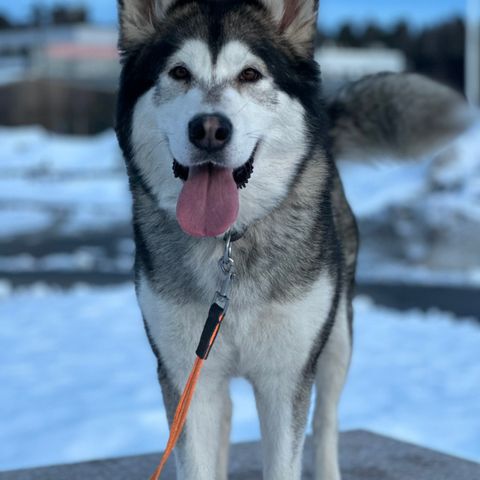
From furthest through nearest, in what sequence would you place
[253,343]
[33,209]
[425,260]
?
1. [33,209]
2. [425,260]
3. [253,343]

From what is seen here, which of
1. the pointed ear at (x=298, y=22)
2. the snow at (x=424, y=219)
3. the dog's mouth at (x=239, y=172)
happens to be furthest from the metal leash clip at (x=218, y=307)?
the snow at (x=424, y=219)

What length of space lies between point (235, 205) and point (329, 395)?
4.16 feet

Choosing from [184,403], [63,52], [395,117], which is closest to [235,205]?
→ [184,403]

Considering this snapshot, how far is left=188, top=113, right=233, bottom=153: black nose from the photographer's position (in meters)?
2.73

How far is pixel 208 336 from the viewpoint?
2.97 metres

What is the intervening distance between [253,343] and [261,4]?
122 centimetres

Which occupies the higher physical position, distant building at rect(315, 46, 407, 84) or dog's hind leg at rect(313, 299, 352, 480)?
dog's hind leg at rect(313, 299, 352, 480)

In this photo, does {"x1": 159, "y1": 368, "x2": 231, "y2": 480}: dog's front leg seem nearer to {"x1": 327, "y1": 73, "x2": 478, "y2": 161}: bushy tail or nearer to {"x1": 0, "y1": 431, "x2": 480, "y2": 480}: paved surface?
{"x1": 0, "y1": 431, "x2": 480, "y2": 480}: paved surface

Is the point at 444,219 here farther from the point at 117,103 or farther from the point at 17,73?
the point at 17,73

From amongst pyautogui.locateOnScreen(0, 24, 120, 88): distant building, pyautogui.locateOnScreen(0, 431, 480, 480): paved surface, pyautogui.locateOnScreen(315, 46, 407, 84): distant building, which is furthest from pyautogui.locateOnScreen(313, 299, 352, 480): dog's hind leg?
pyautogui.locateOnScreen(315, 46, 407, 84): distant building

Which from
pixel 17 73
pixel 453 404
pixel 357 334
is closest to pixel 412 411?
pixel 453 404

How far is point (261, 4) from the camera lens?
328cm

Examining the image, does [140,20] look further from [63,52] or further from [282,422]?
[63,52]

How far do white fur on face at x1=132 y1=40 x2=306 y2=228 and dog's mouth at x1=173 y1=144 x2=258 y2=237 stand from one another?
0.06m
